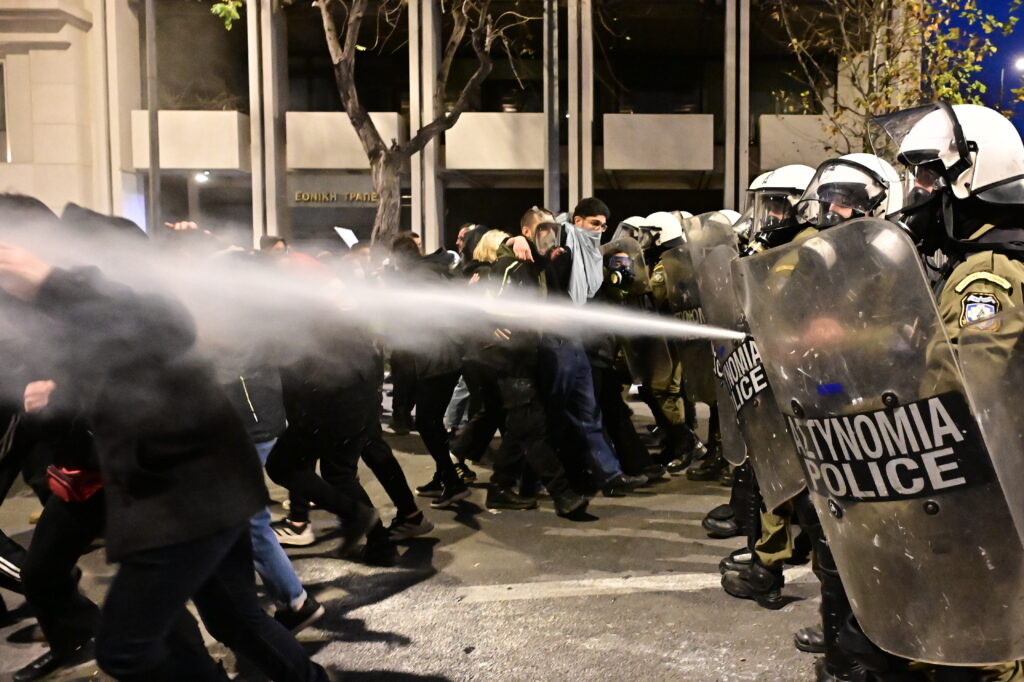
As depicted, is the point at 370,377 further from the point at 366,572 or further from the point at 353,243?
the point at 353,243

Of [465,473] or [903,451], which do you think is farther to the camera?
[465,473]

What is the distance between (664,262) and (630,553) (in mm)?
2356

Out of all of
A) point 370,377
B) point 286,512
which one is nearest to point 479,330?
point 370,377

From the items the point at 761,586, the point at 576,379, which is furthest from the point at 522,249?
the point at 761,586

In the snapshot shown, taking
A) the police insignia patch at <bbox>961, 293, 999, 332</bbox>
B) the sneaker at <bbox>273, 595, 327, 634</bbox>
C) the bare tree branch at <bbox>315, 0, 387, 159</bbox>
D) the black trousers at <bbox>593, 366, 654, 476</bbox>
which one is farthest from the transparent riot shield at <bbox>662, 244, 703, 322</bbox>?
the bare tree branch at <bbox>315, 0, 387, 159</bbox>

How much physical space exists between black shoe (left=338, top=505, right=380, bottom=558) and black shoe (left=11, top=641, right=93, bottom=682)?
1.32 meters

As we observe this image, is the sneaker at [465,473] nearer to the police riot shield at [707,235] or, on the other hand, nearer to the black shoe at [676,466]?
the black shoe at [676,466]

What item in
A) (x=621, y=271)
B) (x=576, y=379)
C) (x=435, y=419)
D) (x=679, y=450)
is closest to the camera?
(x=576, y=379)

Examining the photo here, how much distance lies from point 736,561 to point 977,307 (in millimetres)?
2822

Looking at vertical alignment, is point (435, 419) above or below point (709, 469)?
above

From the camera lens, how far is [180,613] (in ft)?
9.04

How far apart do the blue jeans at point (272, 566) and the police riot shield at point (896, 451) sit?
7.85ft

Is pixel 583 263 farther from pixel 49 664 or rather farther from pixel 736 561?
pixel 49 664

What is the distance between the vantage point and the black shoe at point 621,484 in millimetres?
6207
